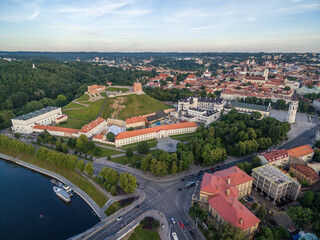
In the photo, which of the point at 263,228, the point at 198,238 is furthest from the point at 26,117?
the point at 263,228

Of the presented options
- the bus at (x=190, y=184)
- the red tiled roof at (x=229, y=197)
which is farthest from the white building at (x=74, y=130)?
the red tiled roof at (x=229, y=197)

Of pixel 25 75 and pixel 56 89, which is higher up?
pixel 25 75

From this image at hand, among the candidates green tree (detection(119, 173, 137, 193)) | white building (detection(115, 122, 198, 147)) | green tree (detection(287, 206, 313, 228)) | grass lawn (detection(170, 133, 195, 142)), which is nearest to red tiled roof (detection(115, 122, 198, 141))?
white building (detection(115, 122, 198, 147))

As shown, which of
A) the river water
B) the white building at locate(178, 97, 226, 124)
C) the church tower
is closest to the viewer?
the river water

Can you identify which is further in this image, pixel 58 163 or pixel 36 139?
pixel 36 139

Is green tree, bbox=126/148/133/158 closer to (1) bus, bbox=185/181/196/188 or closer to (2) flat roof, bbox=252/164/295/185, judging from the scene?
(1) bus, bbox=185/181/196/188

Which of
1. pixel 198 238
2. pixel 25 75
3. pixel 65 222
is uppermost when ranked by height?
pixel 25 75

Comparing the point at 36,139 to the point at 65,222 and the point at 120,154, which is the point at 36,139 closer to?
the point at 120,154
